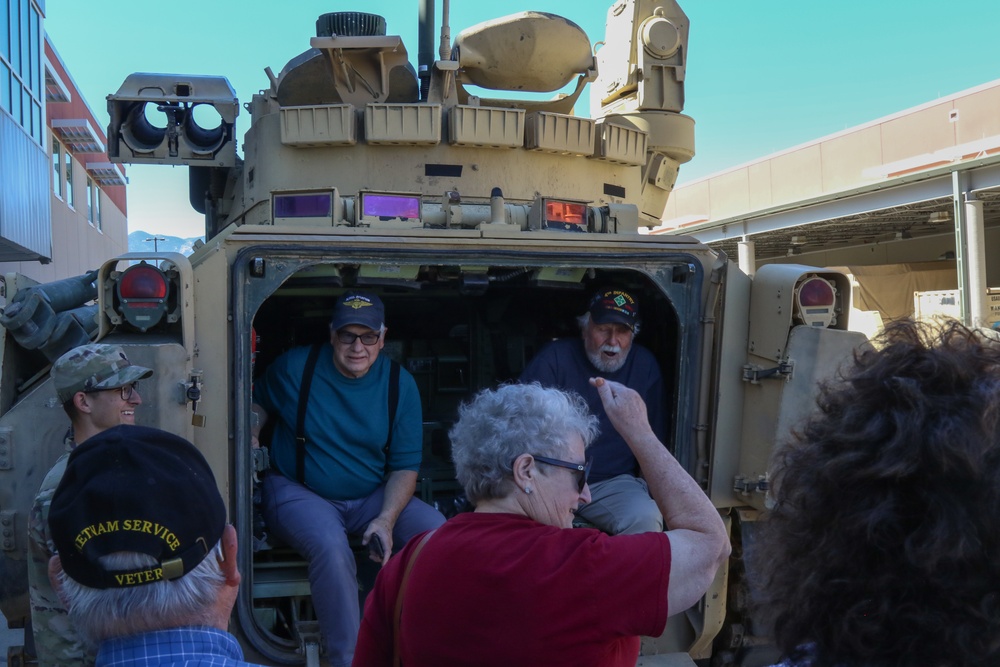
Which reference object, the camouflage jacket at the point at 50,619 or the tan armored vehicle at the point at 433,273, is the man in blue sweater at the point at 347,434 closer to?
the tan armored vehicle at the point at 433,273

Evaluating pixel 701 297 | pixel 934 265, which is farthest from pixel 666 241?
pixel 934 265

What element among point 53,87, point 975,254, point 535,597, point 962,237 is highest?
point 53,87

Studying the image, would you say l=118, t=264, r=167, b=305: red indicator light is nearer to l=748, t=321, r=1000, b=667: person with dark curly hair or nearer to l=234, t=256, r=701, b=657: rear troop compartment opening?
l=234, t=256, r=701, b=657: rear troop compartment opening

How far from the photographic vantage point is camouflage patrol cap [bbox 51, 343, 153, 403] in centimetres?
304

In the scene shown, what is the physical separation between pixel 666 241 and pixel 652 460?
182cm

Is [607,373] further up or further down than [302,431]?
further up

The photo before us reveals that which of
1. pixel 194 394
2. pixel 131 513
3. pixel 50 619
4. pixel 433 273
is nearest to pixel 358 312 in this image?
pixel 433 273

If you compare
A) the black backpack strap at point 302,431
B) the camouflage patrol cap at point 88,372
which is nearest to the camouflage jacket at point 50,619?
the camouflage patrol cap at point 88,372

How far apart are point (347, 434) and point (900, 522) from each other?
3.18m

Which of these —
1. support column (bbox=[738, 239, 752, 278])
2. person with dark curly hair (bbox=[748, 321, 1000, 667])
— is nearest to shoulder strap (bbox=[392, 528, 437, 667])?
person with dark curly hair (bbox=[748, 321, 1000, 667])

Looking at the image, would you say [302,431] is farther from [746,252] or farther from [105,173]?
[105,173]

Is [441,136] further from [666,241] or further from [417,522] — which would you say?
[417,522]

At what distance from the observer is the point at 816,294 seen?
385 cm

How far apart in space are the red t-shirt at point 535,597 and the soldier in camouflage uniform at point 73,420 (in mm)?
1359
